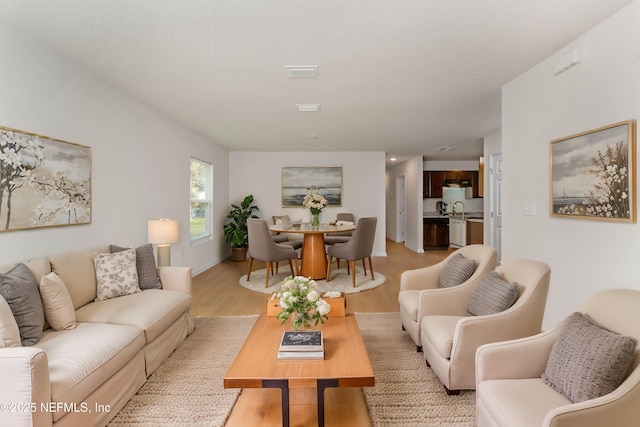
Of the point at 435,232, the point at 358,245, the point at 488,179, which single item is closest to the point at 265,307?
the point at 358,245

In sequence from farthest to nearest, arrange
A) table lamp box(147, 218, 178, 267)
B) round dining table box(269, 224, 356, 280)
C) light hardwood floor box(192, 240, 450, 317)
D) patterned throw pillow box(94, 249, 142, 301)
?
1. round dining table box(269, 224, 356, 280)
2. light hardwood floor box(192, 240, 450, 317)
3. table lamp box(147, 218, 178, 267)
4. patterned throw pillow box(94, 249, 142, 301)

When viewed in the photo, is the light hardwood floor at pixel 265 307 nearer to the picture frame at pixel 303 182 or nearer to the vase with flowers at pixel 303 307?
the vase with flowers at pixel 303 307

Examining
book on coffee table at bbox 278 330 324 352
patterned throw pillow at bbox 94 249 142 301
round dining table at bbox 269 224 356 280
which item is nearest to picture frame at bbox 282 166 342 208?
round dining table at bbox 269 224 356 280

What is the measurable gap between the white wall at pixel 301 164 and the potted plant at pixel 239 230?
1.11 ft

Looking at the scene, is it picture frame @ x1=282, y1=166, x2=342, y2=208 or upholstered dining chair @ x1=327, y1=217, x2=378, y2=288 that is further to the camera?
picture frame @ x1=282, y1=166, x2=342, y2=208

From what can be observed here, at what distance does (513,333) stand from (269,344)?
147 cm

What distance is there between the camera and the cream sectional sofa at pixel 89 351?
53.3 inches

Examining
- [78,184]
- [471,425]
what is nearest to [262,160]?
[78,184]

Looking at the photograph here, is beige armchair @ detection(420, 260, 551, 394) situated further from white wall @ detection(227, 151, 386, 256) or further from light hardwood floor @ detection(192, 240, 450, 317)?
white wall @ detection(227, 151, 386, 256)

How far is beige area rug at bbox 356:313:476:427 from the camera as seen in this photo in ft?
5.91

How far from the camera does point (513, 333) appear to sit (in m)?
1.97

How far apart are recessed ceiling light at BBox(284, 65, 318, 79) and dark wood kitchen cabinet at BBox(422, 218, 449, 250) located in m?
Result: 6.21

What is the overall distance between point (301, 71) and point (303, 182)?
431 cm

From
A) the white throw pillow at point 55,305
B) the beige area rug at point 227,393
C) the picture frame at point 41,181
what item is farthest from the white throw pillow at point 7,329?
the picture frame at point 41,181
